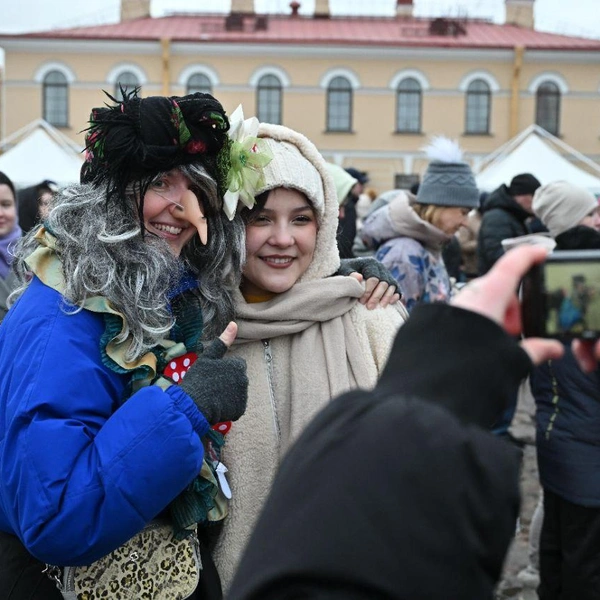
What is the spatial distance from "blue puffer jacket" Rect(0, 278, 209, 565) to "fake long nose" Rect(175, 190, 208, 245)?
38cm

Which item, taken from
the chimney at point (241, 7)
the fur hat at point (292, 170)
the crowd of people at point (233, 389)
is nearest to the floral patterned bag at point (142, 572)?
the crowd of people at point (233, 389)

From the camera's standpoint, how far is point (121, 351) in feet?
5.85

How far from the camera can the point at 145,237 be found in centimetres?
193

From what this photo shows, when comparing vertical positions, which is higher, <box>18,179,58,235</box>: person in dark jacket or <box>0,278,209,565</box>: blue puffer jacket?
<box>18,179,58,235</box>: person in dark jacket

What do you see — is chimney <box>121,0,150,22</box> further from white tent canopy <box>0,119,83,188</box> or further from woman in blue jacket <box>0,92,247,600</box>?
woman in blue jacket <box>0,92,247,600</box>

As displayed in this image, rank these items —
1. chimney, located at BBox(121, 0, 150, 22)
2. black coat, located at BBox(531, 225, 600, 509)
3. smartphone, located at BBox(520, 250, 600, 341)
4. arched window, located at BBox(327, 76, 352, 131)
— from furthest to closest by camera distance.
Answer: chimney, located at BBox(121, 0, 150, 22) < arched window, located at BBox(327, 76, 352, 131) < black coat, located at BBox(531, 225, 600, 509) < smartphone, located at BBox(520, 250, 600, 341)

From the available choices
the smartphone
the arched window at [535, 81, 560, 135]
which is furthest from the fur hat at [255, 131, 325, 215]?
the arched window at [535, 81, 560, 135]

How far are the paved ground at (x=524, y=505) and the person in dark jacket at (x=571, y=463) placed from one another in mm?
195

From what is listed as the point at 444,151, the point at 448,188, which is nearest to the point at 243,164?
the point at 448,188

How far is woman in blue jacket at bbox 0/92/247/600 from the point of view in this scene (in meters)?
1.62

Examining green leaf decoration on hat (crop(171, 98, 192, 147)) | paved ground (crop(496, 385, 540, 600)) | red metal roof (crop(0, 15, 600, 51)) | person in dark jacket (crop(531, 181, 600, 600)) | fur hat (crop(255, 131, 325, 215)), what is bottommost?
paved ground (crop(496, 385, 540, 600))

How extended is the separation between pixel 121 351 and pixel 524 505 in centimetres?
435

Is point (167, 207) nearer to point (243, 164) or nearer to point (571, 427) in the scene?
point (243, 164)

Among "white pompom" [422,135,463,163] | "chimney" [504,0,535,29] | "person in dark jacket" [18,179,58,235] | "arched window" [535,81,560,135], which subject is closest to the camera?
"white pompom" [422,135,463,163]
